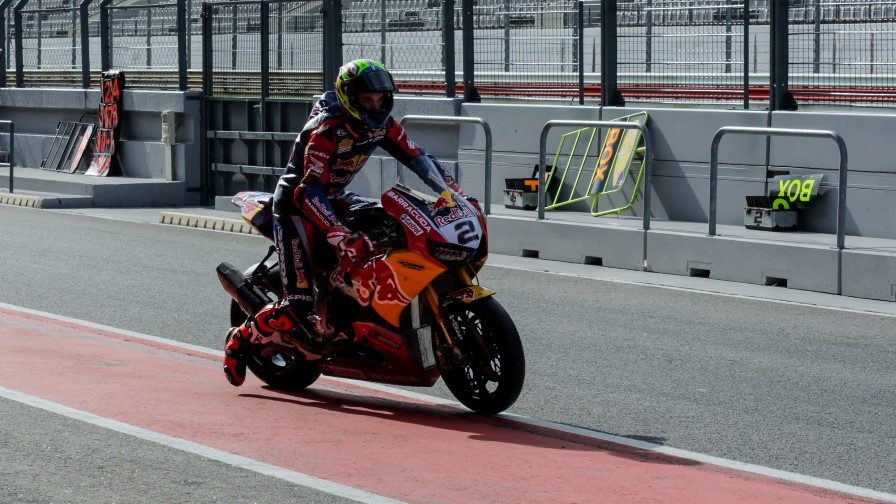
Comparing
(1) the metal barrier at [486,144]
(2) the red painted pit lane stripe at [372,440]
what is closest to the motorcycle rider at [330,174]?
(2) the red painted pit lane stripe at [372,440]

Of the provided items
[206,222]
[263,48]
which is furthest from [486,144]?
[263,48]

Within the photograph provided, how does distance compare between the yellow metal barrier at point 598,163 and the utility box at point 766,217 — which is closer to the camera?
the utility box at point 766,217

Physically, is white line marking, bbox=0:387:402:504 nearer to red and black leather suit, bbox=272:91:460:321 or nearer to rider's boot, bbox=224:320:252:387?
rider's boot, bbox=224:320:252:387

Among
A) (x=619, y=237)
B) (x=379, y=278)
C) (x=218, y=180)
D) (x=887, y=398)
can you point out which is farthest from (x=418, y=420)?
(x=218, y=180)

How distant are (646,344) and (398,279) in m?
3.25

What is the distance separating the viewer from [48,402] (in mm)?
7641

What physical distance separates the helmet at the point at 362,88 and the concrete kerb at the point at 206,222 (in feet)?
33.6

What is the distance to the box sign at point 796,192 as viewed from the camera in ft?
46.0

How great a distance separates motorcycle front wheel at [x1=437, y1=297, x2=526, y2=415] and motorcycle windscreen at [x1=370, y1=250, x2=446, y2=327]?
22cm

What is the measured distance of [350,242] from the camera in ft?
24.2

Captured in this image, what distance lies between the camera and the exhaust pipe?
26.9 ft

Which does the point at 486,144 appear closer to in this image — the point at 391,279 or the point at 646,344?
the point at 646,344

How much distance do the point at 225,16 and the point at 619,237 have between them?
9.89 metres

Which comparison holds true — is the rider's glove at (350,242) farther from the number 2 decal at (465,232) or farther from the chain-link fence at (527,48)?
the chain-link fence at (527,48)
